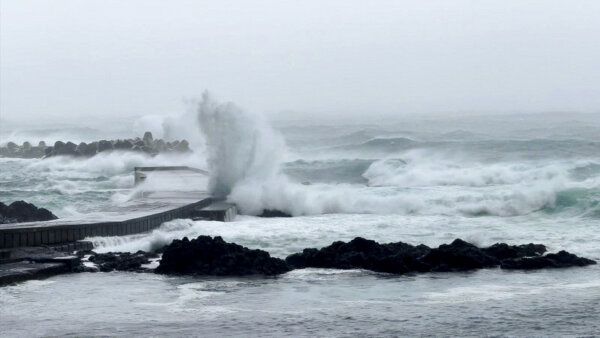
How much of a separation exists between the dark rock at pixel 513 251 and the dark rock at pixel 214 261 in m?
3.63

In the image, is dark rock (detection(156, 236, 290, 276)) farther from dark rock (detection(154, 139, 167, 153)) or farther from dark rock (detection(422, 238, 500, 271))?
dark rock (detection(154, 139, 167, 153))

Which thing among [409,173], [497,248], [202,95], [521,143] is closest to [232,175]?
[202,95]

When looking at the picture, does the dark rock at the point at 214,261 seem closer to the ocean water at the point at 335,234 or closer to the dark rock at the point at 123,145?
the ocean water at the point at 335,234

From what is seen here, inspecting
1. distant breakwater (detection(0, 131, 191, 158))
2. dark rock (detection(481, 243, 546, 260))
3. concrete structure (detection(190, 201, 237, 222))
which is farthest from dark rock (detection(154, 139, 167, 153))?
dark rock (detection(481, 243, 546, 260))

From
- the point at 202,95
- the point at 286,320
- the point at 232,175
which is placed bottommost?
the point at 286,320

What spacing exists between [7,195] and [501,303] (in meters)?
20.7

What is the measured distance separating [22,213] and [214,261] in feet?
26.5

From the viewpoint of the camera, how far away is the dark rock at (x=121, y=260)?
1844 cm

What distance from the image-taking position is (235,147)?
31.8 m

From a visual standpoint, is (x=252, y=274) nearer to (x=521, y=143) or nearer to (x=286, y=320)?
(x=286, y=320)

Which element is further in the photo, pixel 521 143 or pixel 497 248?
pixel 521 143

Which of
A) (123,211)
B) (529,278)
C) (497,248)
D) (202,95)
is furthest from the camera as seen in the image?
(202,95)

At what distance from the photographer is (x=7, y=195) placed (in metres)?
32.6

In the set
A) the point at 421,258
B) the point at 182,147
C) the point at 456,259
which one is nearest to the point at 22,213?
the point at 421,258
